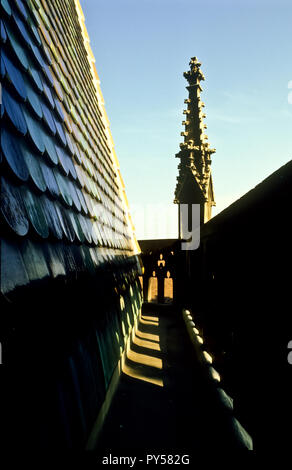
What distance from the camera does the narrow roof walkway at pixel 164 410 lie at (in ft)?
6.91

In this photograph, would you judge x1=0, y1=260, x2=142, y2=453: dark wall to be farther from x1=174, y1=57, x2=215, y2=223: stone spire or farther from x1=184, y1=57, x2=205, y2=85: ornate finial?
x1=184, y1=57, x2=205, y2=85: ornate finial

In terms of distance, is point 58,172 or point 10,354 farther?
point 58,172

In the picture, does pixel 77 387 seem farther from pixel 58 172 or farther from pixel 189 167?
pixel 189 167

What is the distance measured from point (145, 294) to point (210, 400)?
597 centimetres

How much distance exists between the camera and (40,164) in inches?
61.5

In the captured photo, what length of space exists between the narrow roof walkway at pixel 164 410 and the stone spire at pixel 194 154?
395 centimetres

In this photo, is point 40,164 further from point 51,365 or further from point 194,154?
point 194,154

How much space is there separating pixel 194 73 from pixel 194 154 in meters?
2.13

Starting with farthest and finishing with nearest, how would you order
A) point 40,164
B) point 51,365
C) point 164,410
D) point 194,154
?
point 194,154 → point 164,410 → point 40,164 → point 51,365

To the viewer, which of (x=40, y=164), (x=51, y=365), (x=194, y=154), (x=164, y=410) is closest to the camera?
(x=51, y=365)


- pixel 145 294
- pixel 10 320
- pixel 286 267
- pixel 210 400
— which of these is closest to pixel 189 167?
pixel 145 294

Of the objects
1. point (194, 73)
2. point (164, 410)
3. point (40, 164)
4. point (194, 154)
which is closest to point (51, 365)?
point (40, 164)

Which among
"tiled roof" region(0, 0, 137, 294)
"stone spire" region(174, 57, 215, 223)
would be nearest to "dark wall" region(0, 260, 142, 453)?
"tiled roof" region(0, 0, 137, 294)

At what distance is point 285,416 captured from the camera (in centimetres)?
127
